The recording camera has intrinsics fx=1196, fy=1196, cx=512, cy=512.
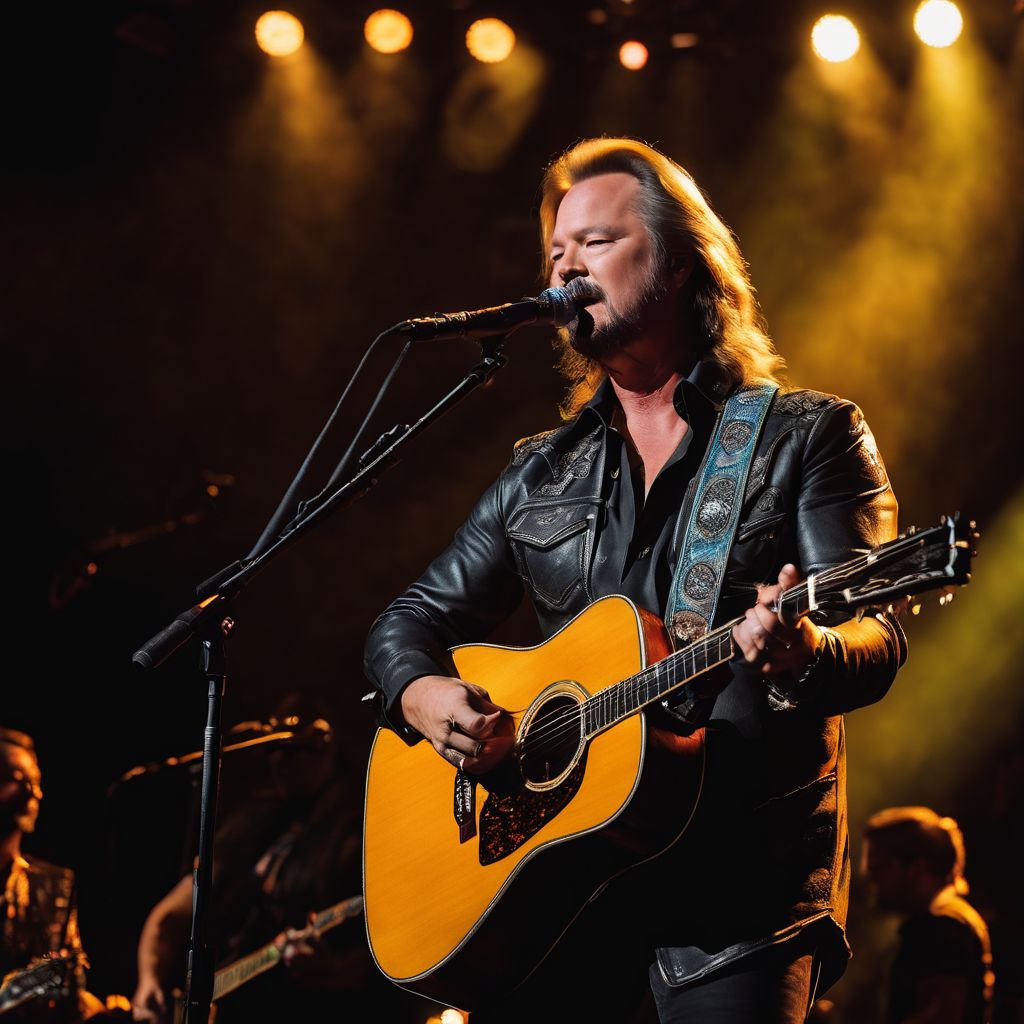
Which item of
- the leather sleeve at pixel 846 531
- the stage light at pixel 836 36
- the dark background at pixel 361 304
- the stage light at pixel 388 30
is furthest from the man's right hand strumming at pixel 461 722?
the stage light at pixel 388 30

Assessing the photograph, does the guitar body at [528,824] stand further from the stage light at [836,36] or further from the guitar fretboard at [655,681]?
the stage light at [836,36]

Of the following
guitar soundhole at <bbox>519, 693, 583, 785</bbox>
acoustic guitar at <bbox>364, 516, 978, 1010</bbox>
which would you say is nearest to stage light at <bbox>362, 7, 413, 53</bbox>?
acoustic guitar at <bbox>364, 516, 978, 1010</bbox>

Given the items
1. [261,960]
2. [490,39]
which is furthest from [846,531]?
[490,39]

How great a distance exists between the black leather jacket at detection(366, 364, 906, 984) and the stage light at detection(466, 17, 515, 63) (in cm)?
480

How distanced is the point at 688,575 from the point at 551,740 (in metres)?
0.46

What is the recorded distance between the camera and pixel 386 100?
7.39 m

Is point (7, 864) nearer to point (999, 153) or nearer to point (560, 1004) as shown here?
point (560, 1004)

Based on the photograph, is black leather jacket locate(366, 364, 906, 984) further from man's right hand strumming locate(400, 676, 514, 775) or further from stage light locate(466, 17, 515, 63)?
stage light locate(466, 17, 515, 63)

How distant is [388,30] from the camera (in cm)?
713

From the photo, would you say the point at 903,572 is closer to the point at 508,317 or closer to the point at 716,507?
the point at 716,507

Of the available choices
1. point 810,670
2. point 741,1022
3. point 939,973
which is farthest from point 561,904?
point 939,973

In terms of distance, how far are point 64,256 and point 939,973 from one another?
19.9 feet

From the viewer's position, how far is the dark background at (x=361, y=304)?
689 centimetres

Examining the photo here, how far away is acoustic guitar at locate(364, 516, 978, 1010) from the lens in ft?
6.50
